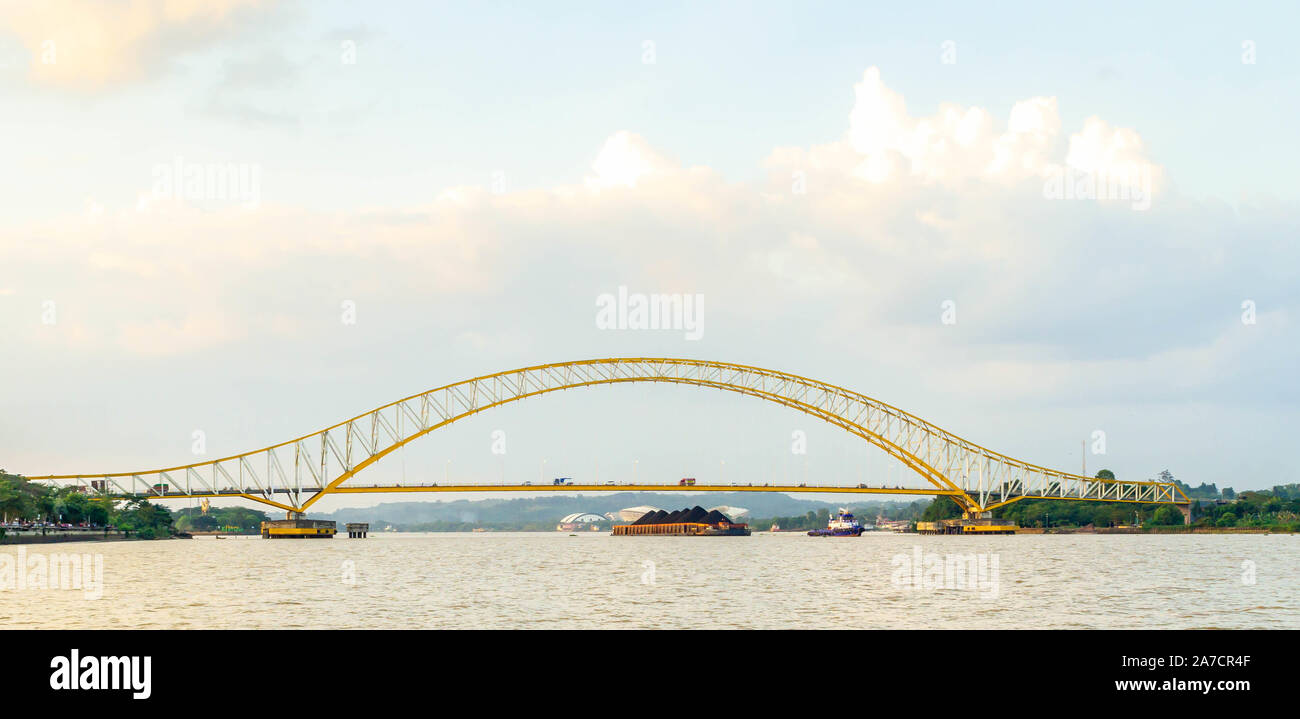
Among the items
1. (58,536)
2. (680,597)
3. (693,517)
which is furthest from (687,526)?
(680,597)

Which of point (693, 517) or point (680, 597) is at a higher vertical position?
point (680, 597)

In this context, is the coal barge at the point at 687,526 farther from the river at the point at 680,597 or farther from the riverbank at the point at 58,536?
the river at the point at 680,597

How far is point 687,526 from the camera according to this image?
17625 centimetres

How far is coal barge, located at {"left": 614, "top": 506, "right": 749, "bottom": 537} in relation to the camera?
172625mm

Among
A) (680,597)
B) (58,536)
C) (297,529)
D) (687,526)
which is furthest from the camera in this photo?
(687,526)

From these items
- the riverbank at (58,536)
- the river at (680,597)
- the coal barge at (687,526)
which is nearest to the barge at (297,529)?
the riverbank at (58,536)

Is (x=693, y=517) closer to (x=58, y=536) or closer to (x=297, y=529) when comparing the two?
(x=297, y=529)

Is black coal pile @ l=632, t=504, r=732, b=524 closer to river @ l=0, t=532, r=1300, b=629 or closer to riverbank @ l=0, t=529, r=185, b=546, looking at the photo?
riverbank @ l=0, t=529, r=185, b=546

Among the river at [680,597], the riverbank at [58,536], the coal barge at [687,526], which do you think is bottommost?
the coal barge at [687,526]

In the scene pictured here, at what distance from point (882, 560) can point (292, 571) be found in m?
35.1

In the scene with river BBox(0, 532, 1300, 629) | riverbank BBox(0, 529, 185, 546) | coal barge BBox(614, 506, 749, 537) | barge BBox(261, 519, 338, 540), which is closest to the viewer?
river BBox(0, 532, 1300, 629)

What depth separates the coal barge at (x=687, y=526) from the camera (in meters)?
173

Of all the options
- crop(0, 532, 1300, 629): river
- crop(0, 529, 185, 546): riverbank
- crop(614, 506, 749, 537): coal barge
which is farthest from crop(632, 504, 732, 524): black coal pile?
crop(0, 532, 1300, 629): river
